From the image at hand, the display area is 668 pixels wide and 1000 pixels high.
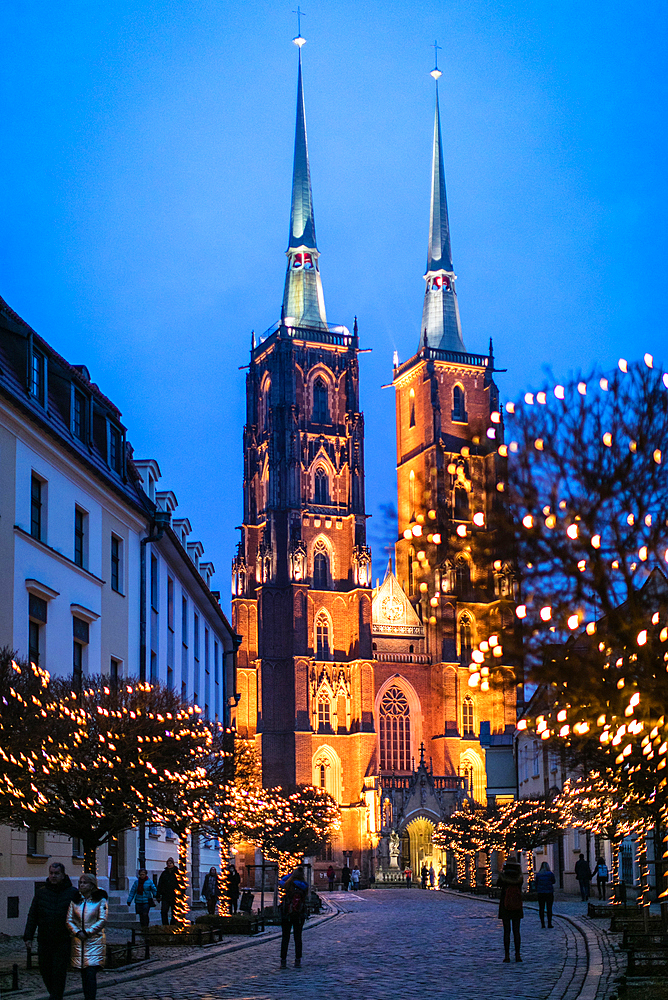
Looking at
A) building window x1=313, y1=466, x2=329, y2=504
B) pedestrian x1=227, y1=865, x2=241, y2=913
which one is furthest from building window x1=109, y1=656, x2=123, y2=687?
building window x1=313, y1=466, x2=329, y2=504

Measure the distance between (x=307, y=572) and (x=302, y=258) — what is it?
2875 centimetres

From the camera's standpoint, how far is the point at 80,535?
30891 mm

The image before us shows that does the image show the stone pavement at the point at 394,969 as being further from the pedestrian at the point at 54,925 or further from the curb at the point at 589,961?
the pedestrian at the point at 54,925

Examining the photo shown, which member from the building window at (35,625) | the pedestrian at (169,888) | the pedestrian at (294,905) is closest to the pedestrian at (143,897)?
the pedestrian at (169,888)

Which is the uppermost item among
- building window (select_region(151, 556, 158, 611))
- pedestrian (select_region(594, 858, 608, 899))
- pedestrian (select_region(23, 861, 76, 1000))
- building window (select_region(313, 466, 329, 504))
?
building window (select_region(313, 466, 329, 504))

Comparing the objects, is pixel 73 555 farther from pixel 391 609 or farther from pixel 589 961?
pixel 391 609

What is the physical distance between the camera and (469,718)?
3743 inches

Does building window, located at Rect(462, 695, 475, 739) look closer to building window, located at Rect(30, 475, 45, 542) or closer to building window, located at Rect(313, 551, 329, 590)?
building window, located at Rect(313, 551, 329, 590)

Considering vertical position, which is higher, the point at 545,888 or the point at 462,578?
the point at 462,578

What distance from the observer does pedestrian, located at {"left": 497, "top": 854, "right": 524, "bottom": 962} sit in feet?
68.4

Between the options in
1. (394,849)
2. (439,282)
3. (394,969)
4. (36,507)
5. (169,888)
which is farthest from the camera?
(439,282)

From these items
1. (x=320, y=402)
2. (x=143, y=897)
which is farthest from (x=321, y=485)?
(x=143, y=897)

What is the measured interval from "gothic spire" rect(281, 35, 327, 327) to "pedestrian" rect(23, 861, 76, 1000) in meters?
90.9

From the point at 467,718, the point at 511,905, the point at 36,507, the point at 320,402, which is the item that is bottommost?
the point at 511,905
